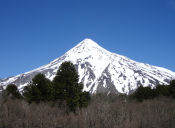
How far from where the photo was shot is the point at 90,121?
84.3ft

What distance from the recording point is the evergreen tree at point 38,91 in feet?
97.2

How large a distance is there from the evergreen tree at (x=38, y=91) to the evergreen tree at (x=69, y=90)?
2.40m

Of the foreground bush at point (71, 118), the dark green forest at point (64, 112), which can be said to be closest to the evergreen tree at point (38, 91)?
the dark green forest at point (64, 112)

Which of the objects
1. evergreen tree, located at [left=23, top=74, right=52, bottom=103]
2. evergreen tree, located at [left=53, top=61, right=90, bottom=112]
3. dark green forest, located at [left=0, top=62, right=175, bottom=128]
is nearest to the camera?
dark green forest, located at [left=0, top=62, right=175, bottom=128]

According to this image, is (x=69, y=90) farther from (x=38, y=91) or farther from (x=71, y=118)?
(x=38, y=91)

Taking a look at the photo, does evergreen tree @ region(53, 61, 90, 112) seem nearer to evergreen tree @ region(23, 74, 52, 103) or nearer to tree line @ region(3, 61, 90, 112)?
tree line @ region(3, 61, 90, 112)

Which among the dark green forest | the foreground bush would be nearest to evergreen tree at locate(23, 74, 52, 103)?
the dark green forest

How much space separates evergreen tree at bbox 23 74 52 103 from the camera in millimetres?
29625

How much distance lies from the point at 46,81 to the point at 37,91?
5.92 ft

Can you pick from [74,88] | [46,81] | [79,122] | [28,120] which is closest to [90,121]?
[79,122]

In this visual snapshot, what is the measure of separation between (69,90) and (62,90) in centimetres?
75

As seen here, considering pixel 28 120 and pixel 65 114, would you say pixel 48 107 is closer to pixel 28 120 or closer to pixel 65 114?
pixel 65 114

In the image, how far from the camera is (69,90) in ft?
91.5

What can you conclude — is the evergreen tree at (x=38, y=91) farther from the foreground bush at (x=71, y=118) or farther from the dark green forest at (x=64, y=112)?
the foreground bush at (x=71, y=118)
